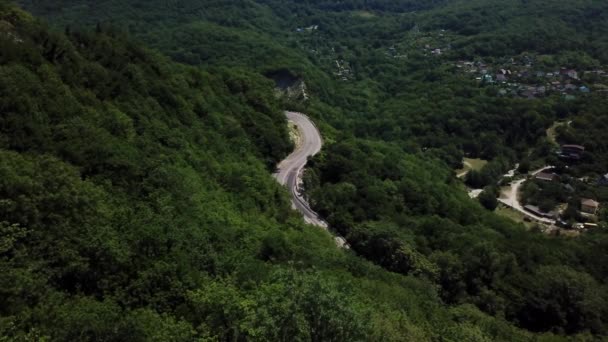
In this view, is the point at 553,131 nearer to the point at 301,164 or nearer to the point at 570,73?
the point at 570,73

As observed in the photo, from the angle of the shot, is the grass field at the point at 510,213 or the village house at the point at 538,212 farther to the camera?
the grass field at the point at 510,213

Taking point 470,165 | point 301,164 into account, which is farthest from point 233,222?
point 470,165

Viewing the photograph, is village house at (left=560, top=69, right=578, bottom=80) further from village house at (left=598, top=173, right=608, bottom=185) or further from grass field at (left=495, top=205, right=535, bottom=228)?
grass field at (left=495, top=205, right=535, bottom=228)

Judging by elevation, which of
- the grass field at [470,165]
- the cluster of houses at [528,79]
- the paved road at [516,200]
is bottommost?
the grass field at [470,165]

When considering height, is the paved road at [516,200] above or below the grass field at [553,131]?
below

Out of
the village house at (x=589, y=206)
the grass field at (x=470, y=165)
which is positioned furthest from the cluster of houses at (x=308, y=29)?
the village house at (x=589, y=206)

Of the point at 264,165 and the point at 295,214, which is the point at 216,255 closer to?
the point at 295,214

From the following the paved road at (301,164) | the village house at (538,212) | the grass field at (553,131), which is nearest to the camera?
the paved road at (301,164)

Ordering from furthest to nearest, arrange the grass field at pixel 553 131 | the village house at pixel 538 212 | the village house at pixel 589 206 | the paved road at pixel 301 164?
the grass field at pixel 553 131, the village house at pixel 589 206, the village house at pixel 538 212, the paved road at pixel 301 164

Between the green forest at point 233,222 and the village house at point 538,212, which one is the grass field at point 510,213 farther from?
the village house at point 538,212
